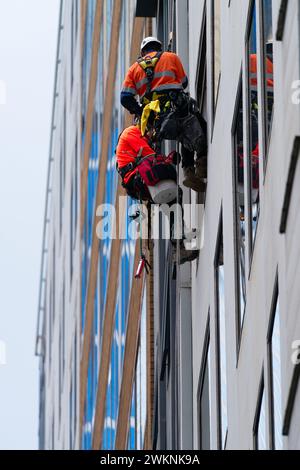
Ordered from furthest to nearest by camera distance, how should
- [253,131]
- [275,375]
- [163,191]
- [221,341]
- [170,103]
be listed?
[163,191]
[170,103]
[221,341]
[253,131]
[275,375]

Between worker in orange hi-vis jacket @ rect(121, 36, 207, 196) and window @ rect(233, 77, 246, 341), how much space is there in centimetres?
306

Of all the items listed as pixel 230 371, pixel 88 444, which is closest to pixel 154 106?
pixel 230 371

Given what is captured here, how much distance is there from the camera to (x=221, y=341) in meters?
19.7

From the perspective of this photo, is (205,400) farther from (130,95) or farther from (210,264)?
(130,95)

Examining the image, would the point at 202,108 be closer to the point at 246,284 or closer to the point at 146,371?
the point at 246,284

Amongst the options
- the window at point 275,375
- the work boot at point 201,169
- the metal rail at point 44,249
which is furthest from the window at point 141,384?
the metal rail at point 44,249

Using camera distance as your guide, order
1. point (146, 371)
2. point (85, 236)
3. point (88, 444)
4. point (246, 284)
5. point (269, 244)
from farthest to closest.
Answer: point (85, 236)
point (88, 444)
point (146, 371)
point (246, 284)
point (269, 244)

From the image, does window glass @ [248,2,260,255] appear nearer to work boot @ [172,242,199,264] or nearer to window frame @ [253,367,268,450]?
window frame @ [253,367,268,450]

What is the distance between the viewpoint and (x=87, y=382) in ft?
173

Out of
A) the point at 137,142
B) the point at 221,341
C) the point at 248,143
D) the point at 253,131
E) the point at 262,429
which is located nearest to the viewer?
the point at 262,429

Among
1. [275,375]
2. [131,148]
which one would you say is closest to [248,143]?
[275,375]

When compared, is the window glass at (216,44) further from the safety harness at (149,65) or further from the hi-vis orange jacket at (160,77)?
the safety harness at (149,65)

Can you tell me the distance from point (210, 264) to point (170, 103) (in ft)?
7.31
